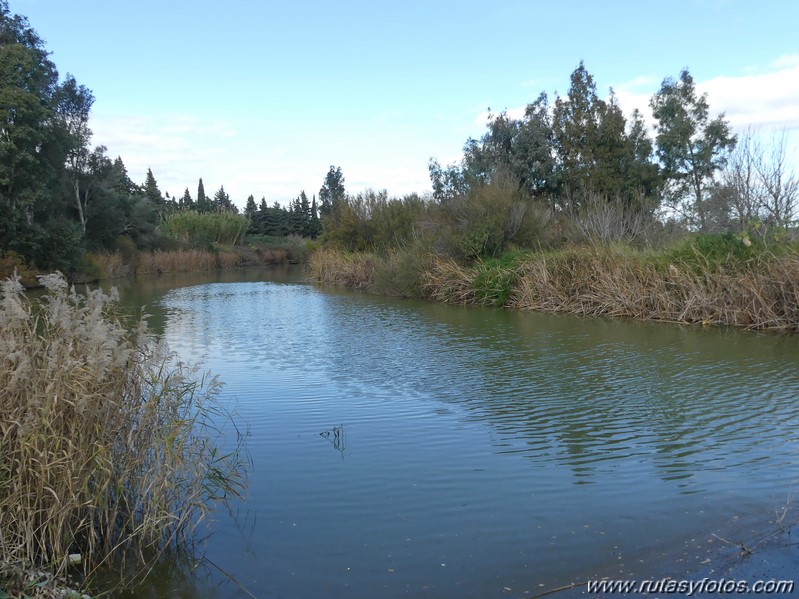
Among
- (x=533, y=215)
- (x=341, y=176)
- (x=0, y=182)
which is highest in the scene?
(x=341, y=176)

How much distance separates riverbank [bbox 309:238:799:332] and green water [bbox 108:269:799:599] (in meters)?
1.50

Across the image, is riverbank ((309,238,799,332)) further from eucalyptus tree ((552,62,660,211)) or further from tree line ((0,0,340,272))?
tree line ((0,0,340,272))

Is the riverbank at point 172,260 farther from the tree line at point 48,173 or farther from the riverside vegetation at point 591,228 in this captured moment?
the riverside vegetation at point 591,228

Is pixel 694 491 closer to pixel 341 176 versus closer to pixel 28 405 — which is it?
pixel 28 405

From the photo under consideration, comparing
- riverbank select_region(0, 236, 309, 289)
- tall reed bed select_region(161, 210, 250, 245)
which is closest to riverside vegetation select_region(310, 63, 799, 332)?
riverbank select_region(0, 236, 309, 289)

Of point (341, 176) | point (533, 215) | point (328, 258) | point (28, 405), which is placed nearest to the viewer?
point (28, 405)

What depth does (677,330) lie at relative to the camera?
14.3m

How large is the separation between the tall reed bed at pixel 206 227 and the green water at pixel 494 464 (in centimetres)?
4384

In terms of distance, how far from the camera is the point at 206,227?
57.3 metres

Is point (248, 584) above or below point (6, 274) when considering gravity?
below

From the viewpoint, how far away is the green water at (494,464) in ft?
13.9

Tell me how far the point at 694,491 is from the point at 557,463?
1.15m

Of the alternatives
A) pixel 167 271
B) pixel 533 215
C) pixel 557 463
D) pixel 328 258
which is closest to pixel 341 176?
pixel 167 271

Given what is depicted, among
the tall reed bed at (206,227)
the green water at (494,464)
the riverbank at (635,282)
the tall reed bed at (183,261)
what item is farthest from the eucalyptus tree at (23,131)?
the tall reed bed at (206,227)
